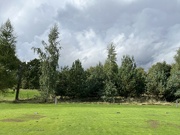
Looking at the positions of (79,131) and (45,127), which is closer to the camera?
(79,131)

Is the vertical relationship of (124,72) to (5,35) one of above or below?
below

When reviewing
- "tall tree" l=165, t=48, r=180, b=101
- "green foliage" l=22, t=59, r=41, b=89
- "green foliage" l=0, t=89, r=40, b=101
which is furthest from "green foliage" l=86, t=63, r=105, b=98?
"green foliage" l=22, t=59, r=41, b=89

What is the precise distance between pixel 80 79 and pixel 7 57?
21203mm

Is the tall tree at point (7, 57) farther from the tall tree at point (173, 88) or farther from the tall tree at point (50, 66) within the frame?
the tall tree at point (173, 88)

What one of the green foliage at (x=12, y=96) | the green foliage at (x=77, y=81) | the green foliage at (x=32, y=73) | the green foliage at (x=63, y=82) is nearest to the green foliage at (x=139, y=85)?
the green foliage at (x=77, y=81)

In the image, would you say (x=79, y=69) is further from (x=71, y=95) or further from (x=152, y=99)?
(x=152, y=99)

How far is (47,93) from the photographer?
66.8 m

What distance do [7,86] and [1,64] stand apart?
18.1ft

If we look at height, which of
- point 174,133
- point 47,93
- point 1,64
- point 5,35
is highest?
point 5,35

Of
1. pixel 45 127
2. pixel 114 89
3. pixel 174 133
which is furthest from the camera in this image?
pixel 114 89

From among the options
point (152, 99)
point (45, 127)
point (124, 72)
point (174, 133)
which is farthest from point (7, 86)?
point (174, 133)

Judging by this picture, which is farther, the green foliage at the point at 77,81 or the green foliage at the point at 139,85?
the green foliage at the point at 139,85

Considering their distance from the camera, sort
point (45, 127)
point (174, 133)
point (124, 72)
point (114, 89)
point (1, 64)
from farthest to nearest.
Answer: point (124, 72)
point (114, 89)
point (1, 64)
point (45, 127)
point (174, 133)

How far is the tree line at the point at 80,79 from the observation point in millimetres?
66938
